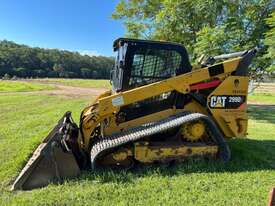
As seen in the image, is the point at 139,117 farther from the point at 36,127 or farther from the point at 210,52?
the point at 210,52

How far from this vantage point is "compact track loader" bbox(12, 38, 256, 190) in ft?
18.2

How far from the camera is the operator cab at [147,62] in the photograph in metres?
6.12

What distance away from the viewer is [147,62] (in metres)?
6.22

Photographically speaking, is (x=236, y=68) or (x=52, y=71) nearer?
(x=236, y=68)

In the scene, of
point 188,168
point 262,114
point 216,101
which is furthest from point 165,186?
point 262,114

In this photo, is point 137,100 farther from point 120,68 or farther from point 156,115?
point 120,68

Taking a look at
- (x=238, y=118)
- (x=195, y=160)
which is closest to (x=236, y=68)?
(x=238, y=118)

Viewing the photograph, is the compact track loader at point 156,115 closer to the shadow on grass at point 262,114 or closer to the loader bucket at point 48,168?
the loader bucket at point 48,168

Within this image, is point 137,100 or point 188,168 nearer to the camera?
point 188,168

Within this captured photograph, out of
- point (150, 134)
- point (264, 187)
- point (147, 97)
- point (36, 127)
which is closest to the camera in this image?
point (264, 187)

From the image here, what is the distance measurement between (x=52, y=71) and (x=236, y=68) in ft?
359

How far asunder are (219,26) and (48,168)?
35.9 ft

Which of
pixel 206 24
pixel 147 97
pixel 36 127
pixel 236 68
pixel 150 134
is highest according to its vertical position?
pixel 206 24

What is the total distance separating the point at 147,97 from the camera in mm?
5930
